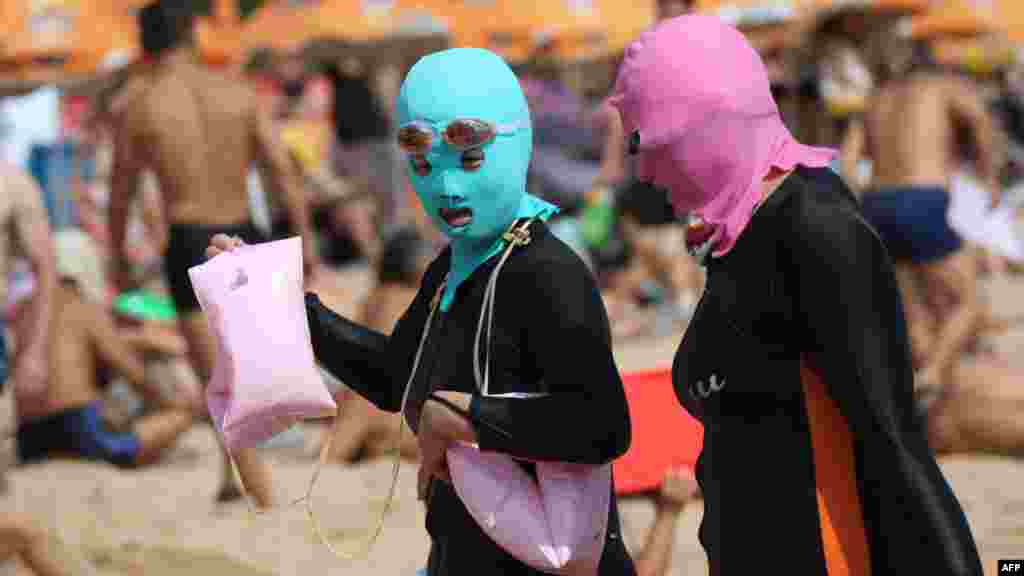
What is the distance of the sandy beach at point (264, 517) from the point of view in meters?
5.03

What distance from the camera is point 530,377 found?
2775 mm

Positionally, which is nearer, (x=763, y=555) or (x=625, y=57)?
(x=763, y=555)

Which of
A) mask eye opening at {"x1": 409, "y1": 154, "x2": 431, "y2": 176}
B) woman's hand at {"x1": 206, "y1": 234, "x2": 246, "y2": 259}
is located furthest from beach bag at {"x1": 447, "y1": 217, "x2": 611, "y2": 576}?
woman's hand at {"x1": 206, "y1": 234, "x2": 246, "y2": 259}

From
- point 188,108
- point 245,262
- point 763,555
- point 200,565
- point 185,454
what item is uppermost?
point 245,262

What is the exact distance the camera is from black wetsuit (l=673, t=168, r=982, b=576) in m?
2.30

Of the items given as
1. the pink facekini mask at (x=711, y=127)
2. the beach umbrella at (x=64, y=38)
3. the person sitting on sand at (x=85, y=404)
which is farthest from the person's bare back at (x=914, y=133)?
the beach umbrella at (x=64, y=38)

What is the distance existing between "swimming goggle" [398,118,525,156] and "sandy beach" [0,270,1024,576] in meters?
2.00

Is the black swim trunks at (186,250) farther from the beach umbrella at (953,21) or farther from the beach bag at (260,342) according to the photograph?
the beach umbrella at (953,21)

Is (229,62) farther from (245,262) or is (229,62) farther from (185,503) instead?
(245,262)

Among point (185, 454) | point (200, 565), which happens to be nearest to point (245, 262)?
point (200, 565)

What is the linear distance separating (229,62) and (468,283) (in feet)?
36.5

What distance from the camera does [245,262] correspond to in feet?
9.64

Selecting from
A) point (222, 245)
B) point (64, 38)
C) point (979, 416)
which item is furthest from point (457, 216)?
point (64, 38)

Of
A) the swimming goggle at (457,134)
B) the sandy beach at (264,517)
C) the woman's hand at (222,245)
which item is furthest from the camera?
the sandy beach at (264,517)
